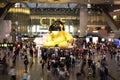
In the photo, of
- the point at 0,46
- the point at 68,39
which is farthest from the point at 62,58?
the point at 0,46

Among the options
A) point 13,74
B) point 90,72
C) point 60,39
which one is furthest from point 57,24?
point 13,74

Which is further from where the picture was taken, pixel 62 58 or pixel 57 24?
pixel 57 24

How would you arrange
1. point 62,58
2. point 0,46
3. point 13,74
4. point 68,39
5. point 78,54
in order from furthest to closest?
point 0,46, point 68,39, point 78,54, point 62,58, point 13,74

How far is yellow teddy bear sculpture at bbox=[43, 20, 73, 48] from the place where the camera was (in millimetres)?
42312

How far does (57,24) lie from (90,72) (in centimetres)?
1827

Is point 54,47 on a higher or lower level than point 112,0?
lower

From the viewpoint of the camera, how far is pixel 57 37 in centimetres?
4300

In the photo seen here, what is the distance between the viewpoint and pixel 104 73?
76.5ft

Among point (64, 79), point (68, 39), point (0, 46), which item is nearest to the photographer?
point (64, 79)

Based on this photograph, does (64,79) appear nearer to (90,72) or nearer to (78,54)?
(90,72)

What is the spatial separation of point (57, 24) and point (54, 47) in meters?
2.85

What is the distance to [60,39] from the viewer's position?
42.5m

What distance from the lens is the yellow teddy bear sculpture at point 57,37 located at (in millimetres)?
42312

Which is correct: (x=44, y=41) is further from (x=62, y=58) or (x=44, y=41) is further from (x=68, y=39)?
(x=62, y=58)
